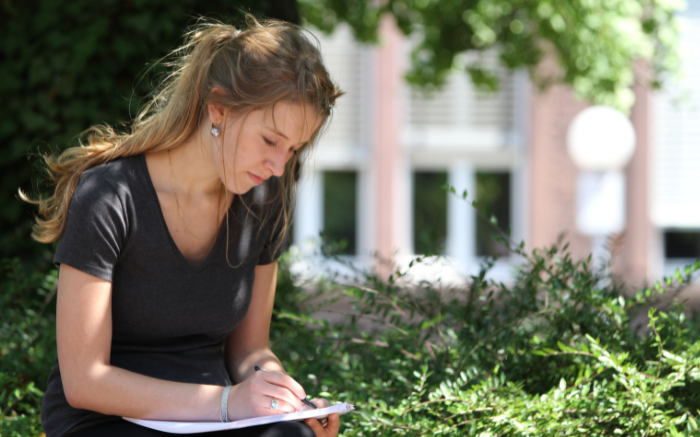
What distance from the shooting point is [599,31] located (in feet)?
15.1

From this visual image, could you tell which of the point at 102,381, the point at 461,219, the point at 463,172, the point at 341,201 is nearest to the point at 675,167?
the point at 463,172

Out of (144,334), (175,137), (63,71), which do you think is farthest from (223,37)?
(63,71)

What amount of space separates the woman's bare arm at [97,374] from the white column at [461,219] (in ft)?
29.4

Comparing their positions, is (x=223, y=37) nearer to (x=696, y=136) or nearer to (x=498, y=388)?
(x=498, y=388)

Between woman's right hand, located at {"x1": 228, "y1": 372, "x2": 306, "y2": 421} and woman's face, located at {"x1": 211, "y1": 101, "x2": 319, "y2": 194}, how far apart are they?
419mm

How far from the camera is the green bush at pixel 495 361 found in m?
1.56

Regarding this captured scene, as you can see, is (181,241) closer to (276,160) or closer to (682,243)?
(276,160)

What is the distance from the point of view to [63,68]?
2.81m

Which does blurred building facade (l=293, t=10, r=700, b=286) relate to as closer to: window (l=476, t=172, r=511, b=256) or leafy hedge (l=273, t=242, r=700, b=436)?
window (l=476, t=172, r=511, b=256)

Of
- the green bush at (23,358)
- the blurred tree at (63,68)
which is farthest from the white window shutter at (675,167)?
the green bush at (23,358)

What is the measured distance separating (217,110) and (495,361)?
3.20 feet

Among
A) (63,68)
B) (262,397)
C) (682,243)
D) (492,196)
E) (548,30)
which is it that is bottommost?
(682,243)

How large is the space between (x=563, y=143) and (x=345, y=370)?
867cm

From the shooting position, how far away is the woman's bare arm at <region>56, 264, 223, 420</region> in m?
1.37
